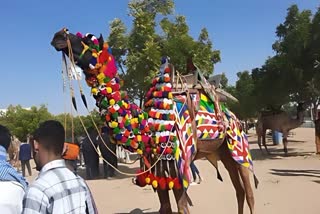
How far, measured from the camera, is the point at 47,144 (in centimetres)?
268

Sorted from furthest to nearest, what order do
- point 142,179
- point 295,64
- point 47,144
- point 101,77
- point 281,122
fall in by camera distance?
point 281,122, point 295,64, point 142,179, point 101,77, point 47,144

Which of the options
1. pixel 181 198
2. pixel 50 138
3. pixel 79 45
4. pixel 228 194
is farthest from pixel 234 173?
pixel 50 138

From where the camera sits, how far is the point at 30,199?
8.04 feet

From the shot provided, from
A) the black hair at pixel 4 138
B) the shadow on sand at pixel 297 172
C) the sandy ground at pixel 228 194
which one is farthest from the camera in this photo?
the shadow on sand at pixel 297 172

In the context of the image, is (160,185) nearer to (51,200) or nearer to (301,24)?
(51,200)

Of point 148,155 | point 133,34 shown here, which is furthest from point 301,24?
point 148,155

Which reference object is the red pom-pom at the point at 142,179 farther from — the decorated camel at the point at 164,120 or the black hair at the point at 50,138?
the black hair at the point at 50,138

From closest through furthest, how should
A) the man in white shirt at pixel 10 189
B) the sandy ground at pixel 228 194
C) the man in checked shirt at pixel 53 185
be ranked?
the man in checked shirt at pixel 53 185 → the man in white shirt at pixel 10 189 → the sandy ground at pixel 228 194

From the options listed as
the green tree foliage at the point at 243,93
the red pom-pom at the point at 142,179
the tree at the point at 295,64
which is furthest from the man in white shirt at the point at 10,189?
the green tree foliage at the point at 243,93

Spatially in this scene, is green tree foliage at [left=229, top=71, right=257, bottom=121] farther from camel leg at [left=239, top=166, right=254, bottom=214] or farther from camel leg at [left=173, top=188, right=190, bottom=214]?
camel leg at [left=173, top=188, right=190, bottom=214]

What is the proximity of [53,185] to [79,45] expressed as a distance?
2427 mm

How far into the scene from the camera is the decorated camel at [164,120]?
4715 millimetres

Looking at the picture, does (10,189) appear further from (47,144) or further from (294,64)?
(294,64)

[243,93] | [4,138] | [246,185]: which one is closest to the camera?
[4,138]
